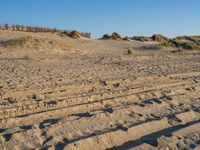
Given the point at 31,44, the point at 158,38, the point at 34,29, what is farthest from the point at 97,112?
the point at 158,38

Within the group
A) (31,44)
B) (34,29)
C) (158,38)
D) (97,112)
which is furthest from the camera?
(158,38)

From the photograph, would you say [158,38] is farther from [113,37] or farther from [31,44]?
[31,44]

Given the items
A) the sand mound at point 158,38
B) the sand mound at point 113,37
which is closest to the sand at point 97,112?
the sand mound at point 113,37

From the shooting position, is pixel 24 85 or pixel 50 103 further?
pixel 24 85

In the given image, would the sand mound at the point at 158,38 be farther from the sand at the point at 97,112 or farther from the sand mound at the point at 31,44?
the sand at the point at 97,112

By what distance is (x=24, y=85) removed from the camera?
32.9 feet

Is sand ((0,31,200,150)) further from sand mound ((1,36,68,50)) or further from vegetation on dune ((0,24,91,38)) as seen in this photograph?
vegetation on dune ((0,24,91,38))

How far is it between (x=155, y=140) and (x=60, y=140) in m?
1.31

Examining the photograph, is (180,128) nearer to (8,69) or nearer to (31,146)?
(31,146)

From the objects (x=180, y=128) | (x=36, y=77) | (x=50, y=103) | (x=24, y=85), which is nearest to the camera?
(x=180, y=128)

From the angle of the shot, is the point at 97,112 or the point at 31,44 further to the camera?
the point at 31,44

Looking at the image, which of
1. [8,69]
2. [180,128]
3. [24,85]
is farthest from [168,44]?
[180,128]

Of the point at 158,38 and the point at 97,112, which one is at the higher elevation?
A: the point at 97,112

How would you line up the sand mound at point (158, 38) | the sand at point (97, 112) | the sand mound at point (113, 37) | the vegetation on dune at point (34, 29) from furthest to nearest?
the sand mound at point (158, 38) → the sand mound at point (113, 37) → the vegetation on dune at point (34, 29) → the sand at point (97, 112)
